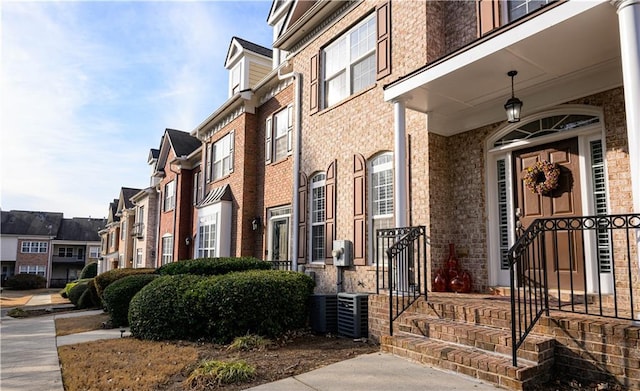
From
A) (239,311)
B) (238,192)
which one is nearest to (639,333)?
(239,311)

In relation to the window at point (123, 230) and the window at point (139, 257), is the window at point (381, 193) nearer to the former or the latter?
the window at point (139, 257)

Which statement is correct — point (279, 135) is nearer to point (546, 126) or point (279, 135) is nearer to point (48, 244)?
point (546, 126)

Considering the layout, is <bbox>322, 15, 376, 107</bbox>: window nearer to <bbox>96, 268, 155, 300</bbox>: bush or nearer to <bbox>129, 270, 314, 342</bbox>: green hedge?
<bbox>129, 270, 314, 342</bbox>: green hedge

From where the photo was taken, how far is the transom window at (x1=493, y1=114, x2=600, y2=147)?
566 centimetres

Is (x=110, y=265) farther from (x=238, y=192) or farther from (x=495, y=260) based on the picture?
(x=495, y=260)

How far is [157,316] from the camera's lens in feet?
23.4

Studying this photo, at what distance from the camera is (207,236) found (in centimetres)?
1465

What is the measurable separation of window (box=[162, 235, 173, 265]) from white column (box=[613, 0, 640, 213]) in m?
19.3

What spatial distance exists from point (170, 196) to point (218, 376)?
1871 centimetres

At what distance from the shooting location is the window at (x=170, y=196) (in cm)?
2100

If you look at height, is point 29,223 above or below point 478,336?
above

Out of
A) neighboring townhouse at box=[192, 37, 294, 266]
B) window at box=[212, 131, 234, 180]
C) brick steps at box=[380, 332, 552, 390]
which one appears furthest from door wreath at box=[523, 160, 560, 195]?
window at box=[212, 131, 234, 180]

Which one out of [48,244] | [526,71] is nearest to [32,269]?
[48,244]

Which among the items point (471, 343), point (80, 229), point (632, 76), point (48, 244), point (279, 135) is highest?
point (279, 135)
